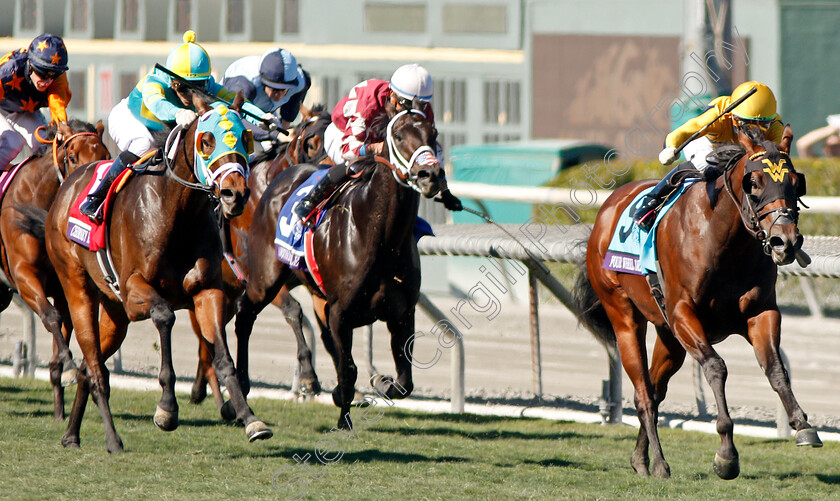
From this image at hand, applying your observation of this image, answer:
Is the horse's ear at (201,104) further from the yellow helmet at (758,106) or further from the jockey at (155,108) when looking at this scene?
the yellow helmet at (758,106)

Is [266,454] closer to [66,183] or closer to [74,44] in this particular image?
[66,183]

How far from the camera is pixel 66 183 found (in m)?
6.19

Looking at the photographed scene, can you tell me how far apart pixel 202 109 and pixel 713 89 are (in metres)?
6.50

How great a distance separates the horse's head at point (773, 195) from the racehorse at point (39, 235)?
3.59 meters

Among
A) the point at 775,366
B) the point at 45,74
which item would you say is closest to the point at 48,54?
the point at 45,74

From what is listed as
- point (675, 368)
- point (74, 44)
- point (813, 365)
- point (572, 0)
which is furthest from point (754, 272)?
point (74, 44)

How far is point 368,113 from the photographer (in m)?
6.18

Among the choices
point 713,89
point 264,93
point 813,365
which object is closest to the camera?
point 264,93

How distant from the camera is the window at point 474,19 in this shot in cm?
1495

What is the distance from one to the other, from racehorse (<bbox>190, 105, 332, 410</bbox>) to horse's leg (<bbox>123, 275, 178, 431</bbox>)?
1.36 m

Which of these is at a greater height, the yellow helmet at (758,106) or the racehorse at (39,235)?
the yellow helmet at (758,106)

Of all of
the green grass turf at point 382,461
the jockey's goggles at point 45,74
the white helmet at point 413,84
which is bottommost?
the green grass turf at point 382,461

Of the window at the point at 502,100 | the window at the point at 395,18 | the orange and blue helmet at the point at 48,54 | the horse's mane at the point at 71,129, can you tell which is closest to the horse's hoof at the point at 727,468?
the horse's mane at the point at 71,129

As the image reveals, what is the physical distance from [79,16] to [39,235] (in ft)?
35.3
